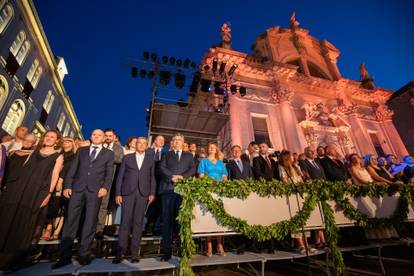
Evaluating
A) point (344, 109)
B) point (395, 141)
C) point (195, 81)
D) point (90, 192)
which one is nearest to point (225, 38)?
point (195, 81)

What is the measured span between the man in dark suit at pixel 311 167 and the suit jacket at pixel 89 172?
4.28m

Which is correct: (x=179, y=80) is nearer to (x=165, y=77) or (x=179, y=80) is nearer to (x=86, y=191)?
(x=165, y=77)

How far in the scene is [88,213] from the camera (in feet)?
8.94

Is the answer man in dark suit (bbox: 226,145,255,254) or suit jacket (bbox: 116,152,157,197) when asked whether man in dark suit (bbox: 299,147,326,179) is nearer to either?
man in dark suit (bbox: 226,145,255,254)

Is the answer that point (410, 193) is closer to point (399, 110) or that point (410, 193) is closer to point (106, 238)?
point (106, 238)

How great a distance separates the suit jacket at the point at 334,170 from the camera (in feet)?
14.6

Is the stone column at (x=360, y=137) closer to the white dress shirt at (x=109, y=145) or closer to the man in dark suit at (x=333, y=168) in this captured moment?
the man in dark suit at (x=333, y=168)

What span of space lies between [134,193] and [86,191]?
2.26ft

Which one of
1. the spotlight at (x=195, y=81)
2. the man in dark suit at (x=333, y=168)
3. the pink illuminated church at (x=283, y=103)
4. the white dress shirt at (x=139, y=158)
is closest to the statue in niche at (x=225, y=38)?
the pink illuminated church at (x=283, y=103)

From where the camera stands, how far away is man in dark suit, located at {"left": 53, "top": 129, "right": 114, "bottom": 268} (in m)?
2.57

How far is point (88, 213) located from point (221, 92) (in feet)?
29.4

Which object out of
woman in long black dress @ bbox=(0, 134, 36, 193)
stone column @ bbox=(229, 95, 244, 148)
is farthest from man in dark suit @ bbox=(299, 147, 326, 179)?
woman in long black dress @ bbox=(0, 134, 36, 193)

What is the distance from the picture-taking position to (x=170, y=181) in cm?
330

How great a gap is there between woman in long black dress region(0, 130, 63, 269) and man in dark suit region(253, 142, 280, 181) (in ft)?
12.4
